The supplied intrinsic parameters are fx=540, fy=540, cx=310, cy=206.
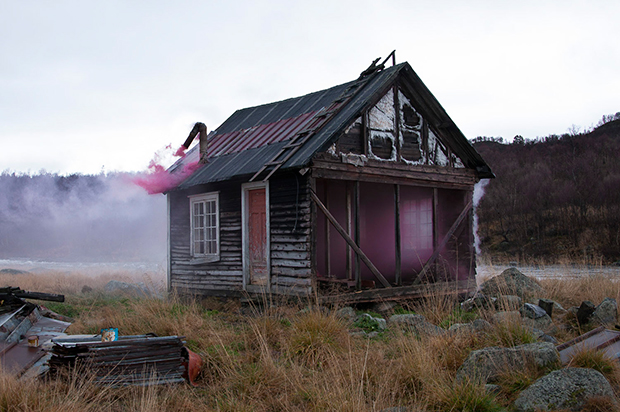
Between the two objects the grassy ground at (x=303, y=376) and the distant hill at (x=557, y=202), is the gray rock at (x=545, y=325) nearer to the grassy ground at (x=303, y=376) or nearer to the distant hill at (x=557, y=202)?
the grassy ground at (x=303, y=376)

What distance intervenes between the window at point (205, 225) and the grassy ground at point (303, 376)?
4.55m

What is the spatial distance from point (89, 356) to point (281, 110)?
941 centimetres

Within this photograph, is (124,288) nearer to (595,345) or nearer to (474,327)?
(474,327)

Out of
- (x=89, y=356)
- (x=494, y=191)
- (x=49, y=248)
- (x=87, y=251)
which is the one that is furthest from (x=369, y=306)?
(x=49, y=248)

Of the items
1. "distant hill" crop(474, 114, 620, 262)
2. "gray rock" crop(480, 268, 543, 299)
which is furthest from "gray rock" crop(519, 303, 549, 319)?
"distant hill" crop(474, 114, 620, 262)

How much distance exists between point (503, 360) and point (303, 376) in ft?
6.94

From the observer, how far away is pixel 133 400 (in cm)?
519

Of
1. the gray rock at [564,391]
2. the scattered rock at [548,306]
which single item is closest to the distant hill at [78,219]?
the scattered rock at [548,306]

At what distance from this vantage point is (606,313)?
8.30m

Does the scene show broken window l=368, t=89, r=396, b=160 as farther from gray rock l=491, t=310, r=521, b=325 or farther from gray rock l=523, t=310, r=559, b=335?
gray rock l=491, t=310, r=521, b=325

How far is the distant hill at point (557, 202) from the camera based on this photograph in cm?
2344

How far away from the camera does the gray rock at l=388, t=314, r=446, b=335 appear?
745 centimetres

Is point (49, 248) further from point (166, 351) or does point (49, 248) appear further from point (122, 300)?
point (166, 351)

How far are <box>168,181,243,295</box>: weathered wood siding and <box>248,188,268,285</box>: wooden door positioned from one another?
32 cm
